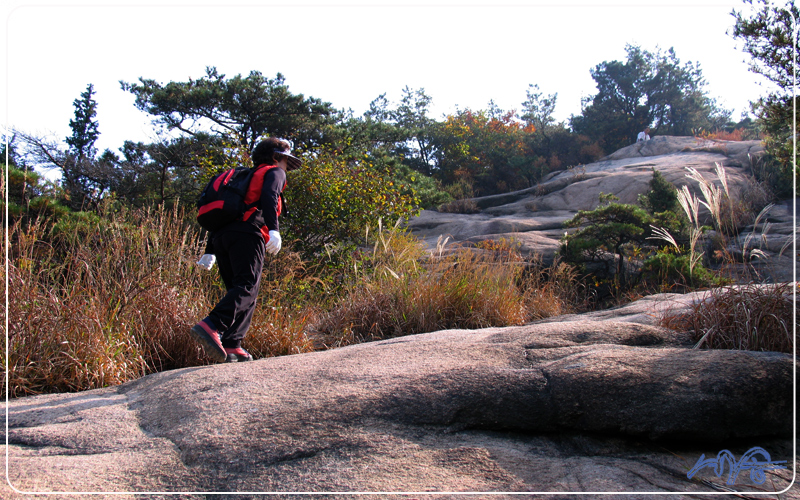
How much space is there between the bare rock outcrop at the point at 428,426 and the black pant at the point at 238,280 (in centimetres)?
52

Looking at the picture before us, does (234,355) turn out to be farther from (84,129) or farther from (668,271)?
(84,129)

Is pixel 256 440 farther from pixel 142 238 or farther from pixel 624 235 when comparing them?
pixel 624 235

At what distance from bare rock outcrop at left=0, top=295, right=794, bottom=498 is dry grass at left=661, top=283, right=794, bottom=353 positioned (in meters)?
0.51

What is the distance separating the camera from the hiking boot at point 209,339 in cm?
347

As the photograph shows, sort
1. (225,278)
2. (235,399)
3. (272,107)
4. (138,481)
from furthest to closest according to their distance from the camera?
1. (272,107)
2. (225,278)
3. (235,399)
4. (138,481)

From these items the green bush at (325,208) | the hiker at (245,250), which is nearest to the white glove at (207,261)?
the hiker at (245,250)

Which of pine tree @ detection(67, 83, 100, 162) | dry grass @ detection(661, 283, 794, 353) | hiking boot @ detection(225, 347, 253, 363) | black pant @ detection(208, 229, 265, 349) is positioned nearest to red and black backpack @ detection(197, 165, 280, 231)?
black pant @ detection(208, 229, 265, 349)

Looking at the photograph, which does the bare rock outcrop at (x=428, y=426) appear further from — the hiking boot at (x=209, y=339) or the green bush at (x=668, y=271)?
the green bush at (x=668, y=271)

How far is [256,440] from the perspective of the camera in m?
2.29

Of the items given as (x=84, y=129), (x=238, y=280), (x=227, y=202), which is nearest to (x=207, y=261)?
(x=238, y=280)

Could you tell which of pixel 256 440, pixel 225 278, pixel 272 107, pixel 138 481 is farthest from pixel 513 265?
pixel 272 107

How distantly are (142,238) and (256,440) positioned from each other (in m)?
3.05

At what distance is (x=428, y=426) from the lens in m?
2.45

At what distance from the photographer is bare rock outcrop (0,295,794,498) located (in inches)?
80.2
